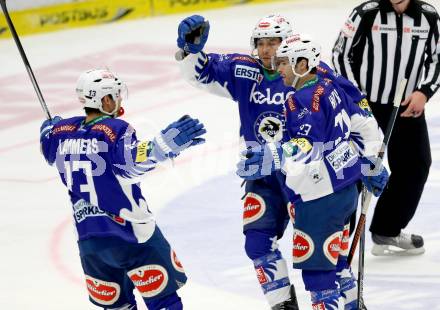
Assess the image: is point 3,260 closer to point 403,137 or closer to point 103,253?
point 103,253

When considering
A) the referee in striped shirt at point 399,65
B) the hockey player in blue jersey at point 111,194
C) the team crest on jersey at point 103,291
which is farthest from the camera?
the referee in striped shirt at point 399,65

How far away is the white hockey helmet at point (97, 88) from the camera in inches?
194

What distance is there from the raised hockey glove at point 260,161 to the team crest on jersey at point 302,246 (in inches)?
19.1

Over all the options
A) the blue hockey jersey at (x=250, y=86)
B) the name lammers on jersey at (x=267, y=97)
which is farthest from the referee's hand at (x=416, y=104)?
the name lammers on jersey at (x=267, y=97)

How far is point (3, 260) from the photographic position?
6953 millimetres

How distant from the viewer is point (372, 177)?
17.9ft

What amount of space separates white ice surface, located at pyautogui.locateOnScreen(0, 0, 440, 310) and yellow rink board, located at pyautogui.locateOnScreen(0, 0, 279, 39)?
19 centimetres

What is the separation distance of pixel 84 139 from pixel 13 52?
7639 mm

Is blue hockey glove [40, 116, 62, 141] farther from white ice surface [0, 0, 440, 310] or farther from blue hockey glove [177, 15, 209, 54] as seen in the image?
white ice surface [0, 0, 440, 310]

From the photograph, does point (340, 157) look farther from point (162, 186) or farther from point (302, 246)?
point (162, 186)

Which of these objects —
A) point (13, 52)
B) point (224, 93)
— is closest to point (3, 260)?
point (224, 93)

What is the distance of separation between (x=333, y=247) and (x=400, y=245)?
168 cm

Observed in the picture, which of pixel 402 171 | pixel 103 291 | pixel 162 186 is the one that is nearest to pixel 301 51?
pixel 103 291

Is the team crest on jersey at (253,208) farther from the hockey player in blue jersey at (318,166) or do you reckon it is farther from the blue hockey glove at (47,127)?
the blue hockey glove at (47,127)
